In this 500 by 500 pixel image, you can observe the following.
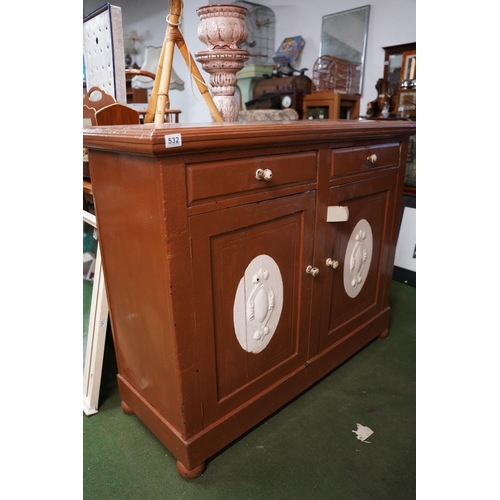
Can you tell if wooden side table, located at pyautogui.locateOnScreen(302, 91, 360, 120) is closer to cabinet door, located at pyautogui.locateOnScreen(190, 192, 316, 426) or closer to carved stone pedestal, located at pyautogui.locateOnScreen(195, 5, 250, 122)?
carved stone pedestal, located at pyautogui.locateOnScreen(195, 5, 250, 122)

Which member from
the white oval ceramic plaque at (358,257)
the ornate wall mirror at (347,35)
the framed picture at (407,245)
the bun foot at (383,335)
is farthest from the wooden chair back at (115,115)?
the ornate wall mirror at (347,35)

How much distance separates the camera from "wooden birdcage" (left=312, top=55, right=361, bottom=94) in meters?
3.01

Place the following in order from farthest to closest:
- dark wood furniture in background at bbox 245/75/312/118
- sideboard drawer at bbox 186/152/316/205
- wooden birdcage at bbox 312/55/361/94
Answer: dark wood furniture in background at bbox 245/75/312/118
wooden birdcage at bbox 312/55/361/94
sideboard drawer at bbox 186/152/316/205

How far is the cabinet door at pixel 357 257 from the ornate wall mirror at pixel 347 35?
1.74 metres

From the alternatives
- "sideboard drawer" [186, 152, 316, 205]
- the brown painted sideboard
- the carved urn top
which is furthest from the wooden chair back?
"sideboard drawer" [186, 152, 316, 205]

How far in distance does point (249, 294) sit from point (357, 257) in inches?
24.3

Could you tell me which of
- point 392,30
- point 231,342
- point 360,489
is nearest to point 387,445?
point 360,489

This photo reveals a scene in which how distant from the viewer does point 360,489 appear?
1.21 meters

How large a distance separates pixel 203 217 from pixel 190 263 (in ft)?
0.40

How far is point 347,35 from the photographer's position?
9.82ft

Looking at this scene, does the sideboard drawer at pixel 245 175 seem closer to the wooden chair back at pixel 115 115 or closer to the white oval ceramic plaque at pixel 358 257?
the white oval ceramic plaque at pixel 358 257

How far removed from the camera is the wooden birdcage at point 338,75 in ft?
9.87

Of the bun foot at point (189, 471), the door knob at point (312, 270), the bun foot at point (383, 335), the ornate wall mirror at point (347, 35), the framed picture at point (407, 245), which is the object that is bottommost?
the bun foot at point (189, 471)

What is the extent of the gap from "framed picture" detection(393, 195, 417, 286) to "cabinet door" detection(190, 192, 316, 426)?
1.35 meters
